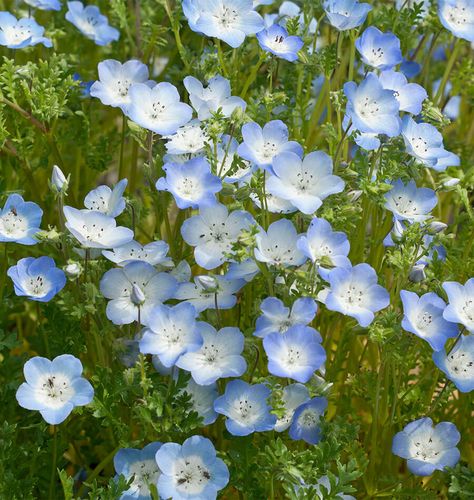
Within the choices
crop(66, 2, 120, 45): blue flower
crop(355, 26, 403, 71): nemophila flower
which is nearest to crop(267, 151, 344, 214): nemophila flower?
crop(355, 26, 403, 71): nemophila flower

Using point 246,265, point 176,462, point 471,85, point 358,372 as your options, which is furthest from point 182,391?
point 471,85

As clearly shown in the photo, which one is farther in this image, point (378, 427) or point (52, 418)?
point (378, 427)

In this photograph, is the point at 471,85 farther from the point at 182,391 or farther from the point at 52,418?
the point at 52,418

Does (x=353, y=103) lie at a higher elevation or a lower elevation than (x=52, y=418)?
higher

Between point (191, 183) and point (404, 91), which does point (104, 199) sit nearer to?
point (191, 183)

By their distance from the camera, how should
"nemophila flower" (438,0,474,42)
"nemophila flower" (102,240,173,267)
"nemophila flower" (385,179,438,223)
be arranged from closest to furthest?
"nemophila flower" (102,240,173,267)
"nemophila flower" (385,179,438,223)
"nemophila flower" (438,0,474,42)

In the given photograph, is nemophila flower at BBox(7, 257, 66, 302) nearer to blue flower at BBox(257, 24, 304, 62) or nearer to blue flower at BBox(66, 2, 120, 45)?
blue flower at BBox(257, 24, 304, 62)

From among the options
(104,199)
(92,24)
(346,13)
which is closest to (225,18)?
(346,13)

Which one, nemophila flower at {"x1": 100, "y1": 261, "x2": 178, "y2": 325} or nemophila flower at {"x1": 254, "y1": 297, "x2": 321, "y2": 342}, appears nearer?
nemophila flower at {"x1": 254, "y1": 297, "x2": 321, "y2": 342}
